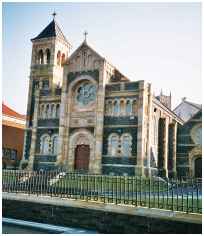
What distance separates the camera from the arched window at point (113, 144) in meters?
31.9

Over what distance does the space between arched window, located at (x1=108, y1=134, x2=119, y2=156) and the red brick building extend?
16144 millimetres

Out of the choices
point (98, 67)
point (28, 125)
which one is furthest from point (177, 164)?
point (28, 125)

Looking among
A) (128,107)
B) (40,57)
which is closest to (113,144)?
(128,107)

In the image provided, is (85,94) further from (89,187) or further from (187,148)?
(89,187)

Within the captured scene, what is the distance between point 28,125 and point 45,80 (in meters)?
6.31

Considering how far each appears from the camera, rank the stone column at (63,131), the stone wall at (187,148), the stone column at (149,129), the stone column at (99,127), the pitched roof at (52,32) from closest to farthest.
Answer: the stone column at (149,129) < the stone column at (99,127) < the stone column at (63,131) < the stone wall at (187,148) < the pitched roof at (52,32)

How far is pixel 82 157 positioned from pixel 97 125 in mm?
4039

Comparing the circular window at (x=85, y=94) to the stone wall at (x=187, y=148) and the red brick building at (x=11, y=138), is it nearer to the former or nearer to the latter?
the stone wall at (x=187, y=148)

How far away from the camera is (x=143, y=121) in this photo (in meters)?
31.1

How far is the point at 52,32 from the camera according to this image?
1674 inches

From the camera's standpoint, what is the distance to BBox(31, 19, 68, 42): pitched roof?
42.2 m

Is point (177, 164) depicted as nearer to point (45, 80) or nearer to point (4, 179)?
point (45, 80)

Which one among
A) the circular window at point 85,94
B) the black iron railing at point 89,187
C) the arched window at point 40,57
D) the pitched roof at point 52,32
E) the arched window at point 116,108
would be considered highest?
the pitched roof at point 52,32

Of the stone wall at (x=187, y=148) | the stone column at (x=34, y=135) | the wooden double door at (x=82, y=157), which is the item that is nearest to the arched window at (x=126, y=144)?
the wooden double door at (x=82, y=157)
